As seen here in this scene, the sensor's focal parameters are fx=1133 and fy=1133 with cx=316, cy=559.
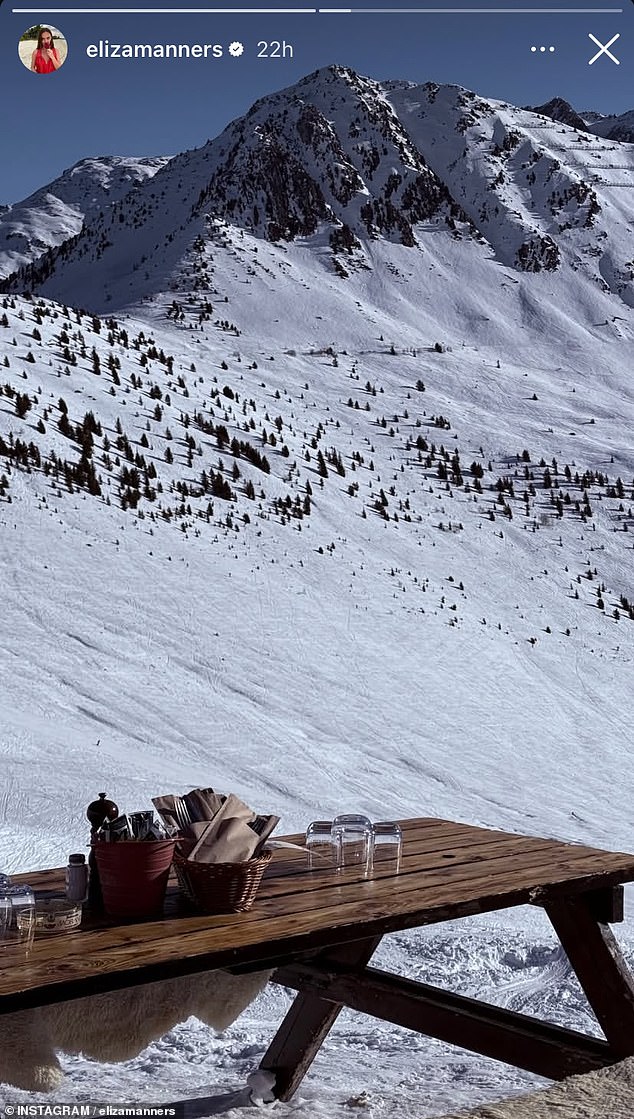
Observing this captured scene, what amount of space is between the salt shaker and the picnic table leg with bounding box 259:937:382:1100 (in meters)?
1.17

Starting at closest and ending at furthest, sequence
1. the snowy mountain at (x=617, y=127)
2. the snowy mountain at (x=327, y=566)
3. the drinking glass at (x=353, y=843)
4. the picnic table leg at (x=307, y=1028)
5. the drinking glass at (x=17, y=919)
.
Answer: the drinking glass at (x=17, y=919) → the drinking glass at (x=353, y=843) → the picnic table leg at (x=307, y=1028) → the snowy mountain at (x=327, y=566) → the snowy mountain at (x=617, y=127)

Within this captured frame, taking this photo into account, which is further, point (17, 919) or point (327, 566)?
point (327, 566)

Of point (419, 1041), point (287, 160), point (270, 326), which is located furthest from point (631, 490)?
point (287, 160)

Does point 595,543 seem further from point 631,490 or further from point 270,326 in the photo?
point 270,326

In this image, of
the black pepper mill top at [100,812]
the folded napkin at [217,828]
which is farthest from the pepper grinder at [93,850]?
the folded napkin at [217,828]

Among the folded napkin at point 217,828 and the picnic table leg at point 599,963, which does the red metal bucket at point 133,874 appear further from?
the picnic table leg at point 599,963

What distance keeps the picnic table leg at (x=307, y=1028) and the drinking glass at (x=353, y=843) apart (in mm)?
686

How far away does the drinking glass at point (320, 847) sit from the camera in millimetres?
2932

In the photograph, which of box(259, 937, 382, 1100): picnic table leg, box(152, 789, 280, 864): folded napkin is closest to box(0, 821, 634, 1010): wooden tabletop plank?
box(152, 789, 280, 864): folded napkin

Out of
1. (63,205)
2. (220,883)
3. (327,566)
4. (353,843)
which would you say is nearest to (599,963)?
(353,843)

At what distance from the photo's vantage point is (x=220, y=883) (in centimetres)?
247

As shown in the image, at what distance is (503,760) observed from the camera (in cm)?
904

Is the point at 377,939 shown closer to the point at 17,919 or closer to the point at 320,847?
the point at 320,847

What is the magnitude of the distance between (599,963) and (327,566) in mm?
9032
